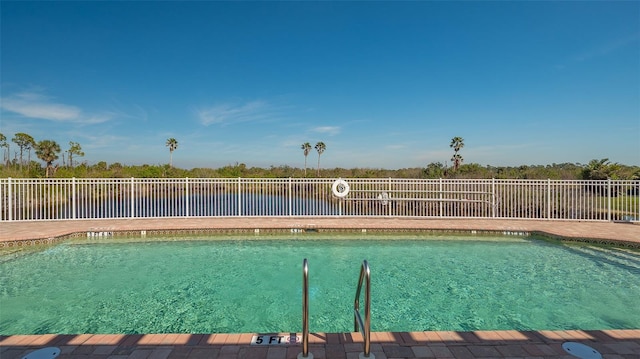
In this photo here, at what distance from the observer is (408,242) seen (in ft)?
23.4

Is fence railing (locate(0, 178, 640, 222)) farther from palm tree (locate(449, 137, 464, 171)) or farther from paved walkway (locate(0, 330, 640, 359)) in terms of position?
palm tree (locate(449, 137, 464, 171))

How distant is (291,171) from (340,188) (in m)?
23.1

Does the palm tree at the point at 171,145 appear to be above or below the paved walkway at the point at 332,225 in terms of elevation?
above

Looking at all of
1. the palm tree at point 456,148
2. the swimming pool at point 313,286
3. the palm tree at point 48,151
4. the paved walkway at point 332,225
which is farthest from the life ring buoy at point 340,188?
the palm tree at point 48,151

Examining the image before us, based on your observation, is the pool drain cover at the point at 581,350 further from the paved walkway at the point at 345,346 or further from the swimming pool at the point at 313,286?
the swimming pool at the point at 313,286

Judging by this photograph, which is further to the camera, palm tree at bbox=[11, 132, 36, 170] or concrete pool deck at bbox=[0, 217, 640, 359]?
palm tree at bbox=[11, 132, 36, 170]

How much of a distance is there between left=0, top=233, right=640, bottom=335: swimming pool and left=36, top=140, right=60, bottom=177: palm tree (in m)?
28.8

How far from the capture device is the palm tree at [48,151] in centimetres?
2736

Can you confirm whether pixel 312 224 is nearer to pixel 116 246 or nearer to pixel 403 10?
pixel 116 246

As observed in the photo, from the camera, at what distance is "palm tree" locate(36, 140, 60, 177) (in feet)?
89.8

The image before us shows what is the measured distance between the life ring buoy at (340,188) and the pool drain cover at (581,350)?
7.24m

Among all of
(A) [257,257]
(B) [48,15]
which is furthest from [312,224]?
(B) [48,15]

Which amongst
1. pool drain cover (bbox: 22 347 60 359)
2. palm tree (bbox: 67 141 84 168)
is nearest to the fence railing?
pool drain cover (bbox: 22 347 60 359)

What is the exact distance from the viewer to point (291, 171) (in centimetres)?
3256
